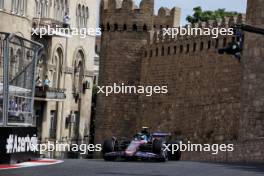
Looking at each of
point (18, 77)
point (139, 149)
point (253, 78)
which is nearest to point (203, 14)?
point (253, 78)

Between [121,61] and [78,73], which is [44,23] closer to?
[121,61]

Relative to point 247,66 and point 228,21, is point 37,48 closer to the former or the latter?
point 247,66

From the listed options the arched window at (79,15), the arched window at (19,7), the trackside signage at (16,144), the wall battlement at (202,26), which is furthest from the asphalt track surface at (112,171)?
the arched window at (79,15)

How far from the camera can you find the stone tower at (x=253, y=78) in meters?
37.0

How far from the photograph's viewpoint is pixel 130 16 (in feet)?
191

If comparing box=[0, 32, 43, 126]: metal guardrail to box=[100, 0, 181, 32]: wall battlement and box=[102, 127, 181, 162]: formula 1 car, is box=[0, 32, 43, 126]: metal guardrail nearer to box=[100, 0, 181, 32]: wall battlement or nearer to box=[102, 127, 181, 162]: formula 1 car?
box=[102, 127, 181, 162]: formula 1 car

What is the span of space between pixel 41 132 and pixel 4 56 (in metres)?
33.0

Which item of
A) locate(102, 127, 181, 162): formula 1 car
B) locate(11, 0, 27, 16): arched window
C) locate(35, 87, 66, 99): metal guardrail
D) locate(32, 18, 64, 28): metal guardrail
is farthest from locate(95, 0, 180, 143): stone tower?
locate(102, 127, 181, 162): formula 1 car

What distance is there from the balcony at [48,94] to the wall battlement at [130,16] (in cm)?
646

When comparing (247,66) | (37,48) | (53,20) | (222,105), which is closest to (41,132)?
(53,20)

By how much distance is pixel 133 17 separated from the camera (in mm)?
58188

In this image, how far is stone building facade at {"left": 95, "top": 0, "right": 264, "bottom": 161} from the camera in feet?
122

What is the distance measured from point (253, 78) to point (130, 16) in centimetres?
2179

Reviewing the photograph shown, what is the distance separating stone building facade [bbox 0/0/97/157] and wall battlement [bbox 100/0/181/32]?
1.22 metres
